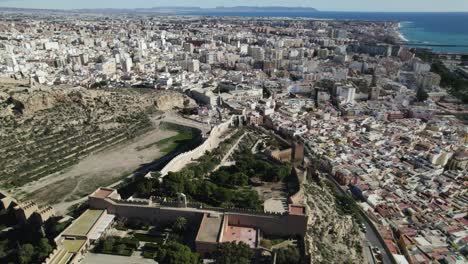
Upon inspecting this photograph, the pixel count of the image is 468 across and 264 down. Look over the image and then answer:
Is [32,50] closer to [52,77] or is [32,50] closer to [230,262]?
[52,77]

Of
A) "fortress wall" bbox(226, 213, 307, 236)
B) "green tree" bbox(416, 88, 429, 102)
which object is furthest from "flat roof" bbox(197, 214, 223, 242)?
"green tree" bbox(416, 88, 429, 102)

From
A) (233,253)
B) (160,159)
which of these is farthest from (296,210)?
(160,159)

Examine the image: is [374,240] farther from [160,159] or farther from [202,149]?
[160,159]

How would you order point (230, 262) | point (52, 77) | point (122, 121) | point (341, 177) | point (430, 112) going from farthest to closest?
1. point (52, 77)
2. point (430, 112)
3. point (122, 121)
4. point (341, 177)
5. point (230, 262)

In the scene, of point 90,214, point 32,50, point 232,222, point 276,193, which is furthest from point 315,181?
point 32,50

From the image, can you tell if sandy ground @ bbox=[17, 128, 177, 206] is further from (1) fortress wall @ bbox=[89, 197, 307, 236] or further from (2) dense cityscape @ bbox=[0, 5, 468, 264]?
(1) fortress wall @ bbox=[89, 197, 307, 236]

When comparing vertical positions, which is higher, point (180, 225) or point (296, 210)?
point (296, 210)
